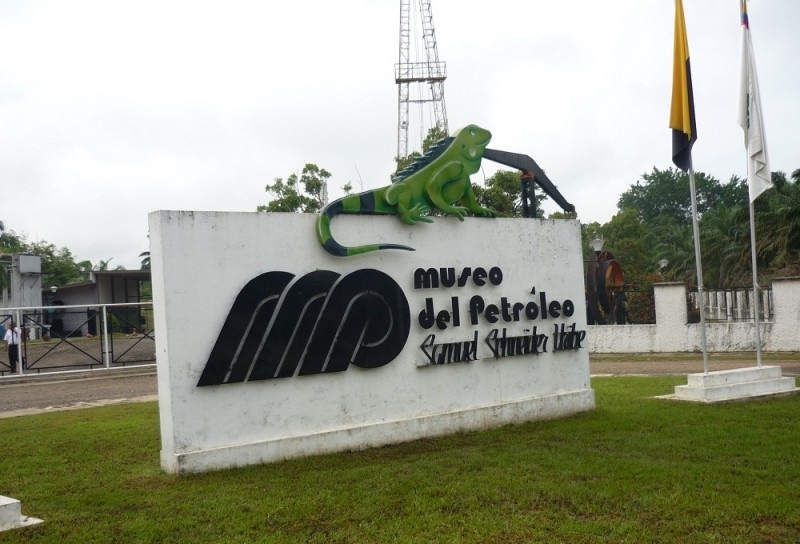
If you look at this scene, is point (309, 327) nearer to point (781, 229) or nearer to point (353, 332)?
point (353, 332)

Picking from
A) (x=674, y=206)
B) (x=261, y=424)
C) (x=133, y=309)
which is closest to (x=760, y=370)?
(x=261, y=424)

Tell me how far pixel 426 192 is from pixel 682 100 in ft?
14.7

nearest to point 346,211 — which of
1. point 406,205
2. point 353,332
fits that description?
point 406,205

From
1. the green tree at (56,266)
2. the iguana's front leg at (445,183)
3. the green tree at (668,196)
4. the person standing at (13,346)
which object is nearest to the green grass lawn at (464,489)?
the iguana's front leg at (445,183)

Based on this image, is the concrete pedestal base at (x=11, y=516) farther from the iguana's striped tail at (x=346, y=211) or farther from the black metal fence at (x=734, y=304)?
the black metal fence at (x=734, y=304)

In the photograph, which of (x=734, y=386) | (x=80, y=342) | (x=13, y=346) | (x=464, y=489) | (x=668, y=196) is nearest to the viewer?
(x=464, y=489)

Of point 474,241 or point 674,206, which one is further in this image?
point 674,206

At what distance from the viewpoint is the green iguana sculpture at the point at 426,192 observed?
8.49 meters

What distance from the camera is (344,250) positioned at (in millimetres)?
8398

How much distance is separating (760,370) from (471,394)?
4.82 m

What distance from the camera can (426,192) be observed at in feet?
30.5

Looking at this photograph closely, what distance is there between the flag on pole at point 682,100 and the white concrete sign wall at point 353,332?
83.8 inches

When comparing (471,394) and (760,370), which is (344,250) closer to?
(471,394)

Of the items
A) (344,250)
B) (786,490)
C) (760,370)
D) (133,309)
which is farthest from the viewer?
(133,309)
